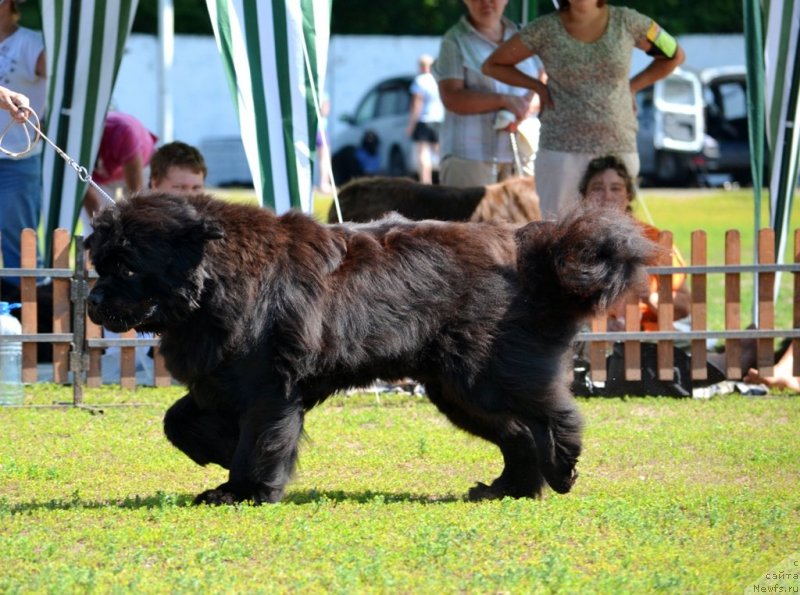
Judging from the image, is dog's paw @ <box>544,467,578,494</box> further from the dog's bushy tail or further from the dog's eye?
the dog's eye

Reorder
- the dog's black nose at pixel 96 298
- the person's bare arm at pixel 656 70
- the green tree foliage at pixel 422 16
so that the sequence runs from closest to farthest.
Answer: the dog's black nose at pixel 96 298
the person's bare arm at pixel 656 70
the green tree foliage at pixel 422 16

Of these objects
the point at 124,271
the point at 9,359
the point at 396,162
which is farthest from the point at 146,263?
the point at 396,162

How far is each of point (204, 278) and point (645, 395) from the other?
4.20 metres

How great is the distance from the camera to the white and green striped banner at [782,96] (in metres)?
8.28

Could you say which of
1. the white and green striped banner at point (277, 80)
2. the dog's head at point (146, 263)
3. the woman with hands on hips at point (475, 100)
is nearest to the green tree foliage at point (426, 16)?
the woman with hands on hips at point (475, 100)

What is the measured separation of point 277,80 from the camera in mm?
6832

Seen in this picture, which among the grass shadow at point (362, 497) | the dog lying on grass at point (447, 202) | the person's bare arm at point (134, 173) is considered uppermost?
the person's bare arm at point (134, 173)

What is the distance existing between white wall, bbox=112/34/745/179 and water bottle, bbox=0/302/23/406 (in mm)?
20849

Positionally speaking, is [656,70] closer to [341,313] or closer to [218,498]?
[341,313]

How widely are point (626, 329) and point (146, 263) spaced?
4.37 metres

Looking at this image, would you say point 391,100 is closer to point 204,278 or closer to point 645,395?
point 645,395

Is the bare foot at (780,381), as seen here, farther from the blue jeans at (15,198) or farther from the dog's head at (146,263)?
the blue jeans at (15,198)

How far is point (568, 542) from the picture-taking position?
464cm

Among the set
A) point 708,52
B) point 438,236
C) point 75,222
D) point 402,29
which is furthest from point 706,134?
point 438,236
